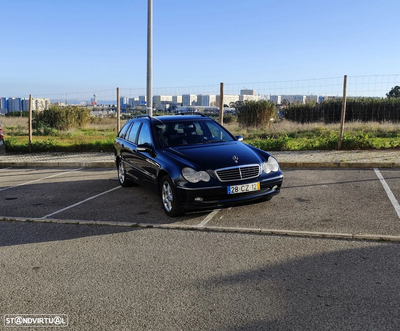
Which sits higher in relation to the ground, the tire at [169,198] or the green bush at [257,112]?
the green bush at [257,112]

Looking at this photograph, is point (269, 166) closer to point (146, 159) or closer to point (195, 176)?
point (195, 176)

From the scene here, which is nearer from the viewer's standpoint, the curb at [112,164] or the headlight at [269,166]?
the headlight at [269,166]

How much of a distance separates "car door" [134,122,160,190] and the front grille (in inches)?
48.6

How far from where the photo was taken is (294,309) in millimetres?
3502

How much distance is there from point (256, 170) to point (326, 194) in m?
1.97

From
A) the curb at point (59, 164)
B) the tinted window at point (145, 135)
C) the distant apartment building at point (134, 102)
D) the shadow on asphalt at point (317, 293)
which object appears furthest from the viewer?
the distant apartment building at point (134, 102)

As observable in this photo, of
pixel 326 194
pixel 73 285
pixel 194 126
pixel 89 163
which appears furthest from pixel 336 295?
pixel 89 163

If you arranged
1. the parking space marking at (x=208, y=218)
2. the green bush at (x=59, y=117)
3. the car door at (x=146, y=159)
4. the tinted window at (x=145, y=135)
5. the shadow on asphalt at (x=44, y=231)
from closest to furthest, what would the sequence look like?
1. the shadow on asphalt at (x=44, y=231)
2. the parking space marking at (x=208, y=218)
3. the car door at (x=146, y=159)
4. the tinted window at (x=145, y=135)
5. the green bush at (x=59, y=117)

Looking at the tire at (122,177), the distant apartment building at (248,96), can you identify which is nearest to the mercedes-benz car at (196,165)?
the tire at (122,177)

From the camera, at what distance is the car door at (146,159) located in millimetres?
7184

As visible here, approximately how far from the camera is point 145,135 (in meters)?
7.96

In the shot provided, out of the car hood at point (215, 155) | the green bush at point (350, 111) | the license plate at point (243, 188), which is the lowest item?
the license plate at point (243, 188)

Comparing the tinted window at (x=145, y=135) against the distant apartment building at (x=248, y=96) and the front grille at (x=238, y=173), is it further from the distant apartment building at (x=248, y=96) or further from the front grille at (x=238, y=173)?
the distant apartment building at (x=248, y=96)

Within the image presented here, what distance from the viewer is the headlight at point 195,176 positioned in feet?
20.3
